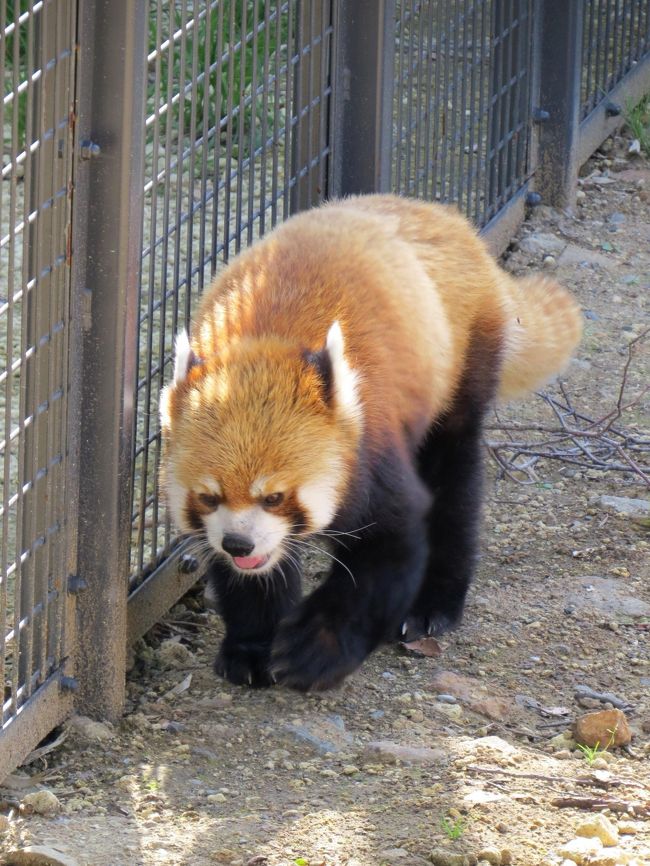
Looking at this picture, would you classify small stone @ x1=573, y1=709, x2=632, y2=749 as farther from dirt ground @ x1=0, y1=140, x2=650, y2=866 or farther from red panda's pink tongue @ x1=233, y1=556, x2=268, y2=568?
red panda's pink tongue @ x1=233, y1=556, x2=268, y2=568

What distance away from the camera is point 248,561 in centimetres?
379

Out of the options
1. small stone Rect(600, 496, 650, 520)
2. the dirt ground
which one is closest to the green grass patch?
the dirt ground

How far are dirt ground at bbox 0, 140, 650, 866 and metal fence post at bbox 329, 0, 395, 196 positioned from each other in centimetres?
138

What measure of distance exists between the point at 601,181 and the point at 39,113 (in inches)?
206

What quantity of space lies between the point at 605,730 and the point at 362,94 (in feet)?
8.52

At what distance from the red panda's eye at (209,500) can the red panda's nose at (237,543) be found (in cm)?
11

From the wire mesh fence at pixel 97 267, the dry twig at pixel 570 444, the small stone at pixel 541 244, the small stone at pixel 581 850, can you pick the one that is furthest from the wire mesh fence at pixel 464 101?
the small stone at pixel 581 850

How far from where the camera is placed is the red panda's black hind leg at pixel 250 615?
418 centimetres

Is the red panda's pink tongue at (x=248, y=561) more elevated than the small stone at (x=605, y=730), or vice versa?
the red panda's pink tongue at (x=248, y=561)

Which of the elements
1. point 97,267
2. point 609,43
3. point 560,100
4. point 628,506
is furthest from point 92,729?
point 609,43

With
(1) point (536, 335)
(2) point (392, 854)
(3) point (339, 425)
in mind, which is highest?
(3) point (339, 425)

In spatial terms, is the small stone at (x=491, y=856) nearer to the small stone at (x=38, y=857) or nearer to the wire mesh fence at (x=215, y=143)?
the small stone at (x=38, y=857)

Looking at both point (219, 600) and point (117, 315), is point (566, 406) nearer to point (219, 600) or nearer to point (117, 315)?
point (219, 600)

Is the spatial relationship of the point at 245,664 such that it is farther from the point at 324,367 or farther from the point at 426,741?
the point at 324,367
